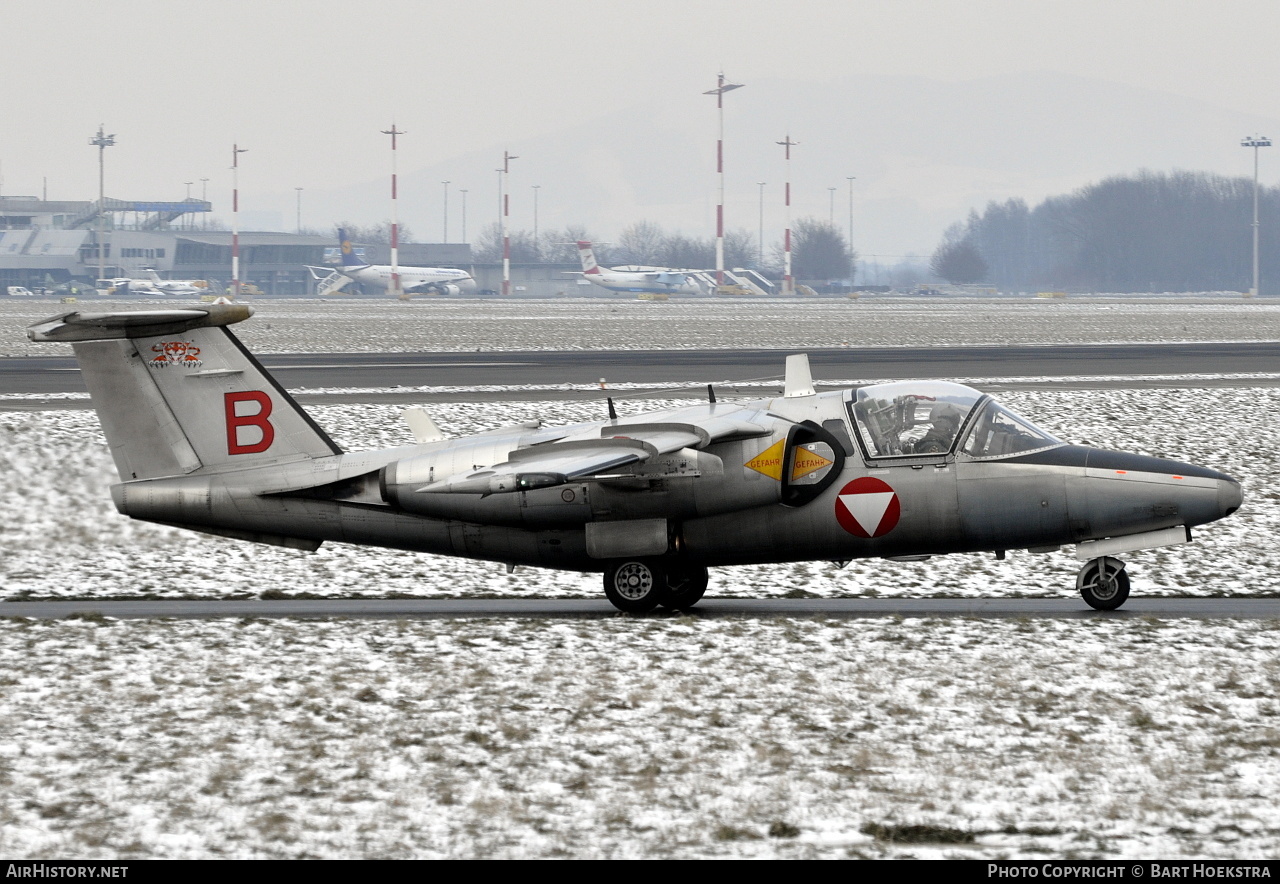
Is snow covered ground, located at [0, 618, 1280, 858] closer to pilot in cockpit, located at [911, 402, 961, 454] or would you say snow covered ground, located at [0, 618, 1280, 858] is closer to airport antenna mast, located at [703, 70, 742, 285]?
pilot in cockpit, located at [911, 402, 961, 454]

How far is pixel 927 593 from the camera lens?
16.7 m

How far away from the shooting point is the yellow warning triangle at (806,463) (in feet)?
48.9

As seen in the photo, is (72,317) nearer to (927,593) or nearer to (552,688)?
(552,688)

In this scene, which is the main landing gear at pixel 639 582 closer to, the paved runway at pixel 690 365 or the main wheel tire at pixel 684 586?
the main wheel tire at pixel 684 586

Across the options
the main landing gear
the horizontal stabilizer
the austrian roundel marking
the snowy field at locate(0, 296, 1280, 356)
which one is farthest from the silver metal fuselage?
the snowy field at locate(0, 296, 1280, 356)

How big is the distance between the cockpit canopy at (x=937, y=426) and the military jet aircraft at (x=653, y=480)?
0.07ft

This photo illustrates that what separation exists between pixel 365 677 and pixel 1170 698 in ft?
21.7

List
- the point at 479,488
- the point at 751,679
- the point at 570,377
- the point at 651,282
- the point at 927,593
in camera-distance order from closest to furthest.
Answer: the point at 751,679
the point at 479,488
the point at 927,593
the point at 570,377
the point at 651,282

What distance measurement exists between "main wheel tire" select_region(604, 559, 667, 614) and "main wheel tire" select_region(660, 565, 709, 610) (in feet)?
0.56

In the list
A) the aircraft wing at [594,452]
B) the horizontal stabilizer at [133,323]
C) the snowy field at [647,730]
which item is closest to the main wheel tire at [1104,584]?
the snowy field at [647,730]

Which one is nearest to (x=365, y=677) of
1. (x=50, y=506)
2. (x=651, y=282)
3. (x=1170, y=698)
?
(x=1170, y=698)

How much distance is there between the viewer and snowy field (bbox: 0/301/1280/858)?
8.32 m

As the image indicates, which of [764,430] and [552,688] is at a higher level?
[764,430]

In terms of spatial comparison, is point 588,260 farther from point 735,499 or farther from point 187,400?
point 735,499
